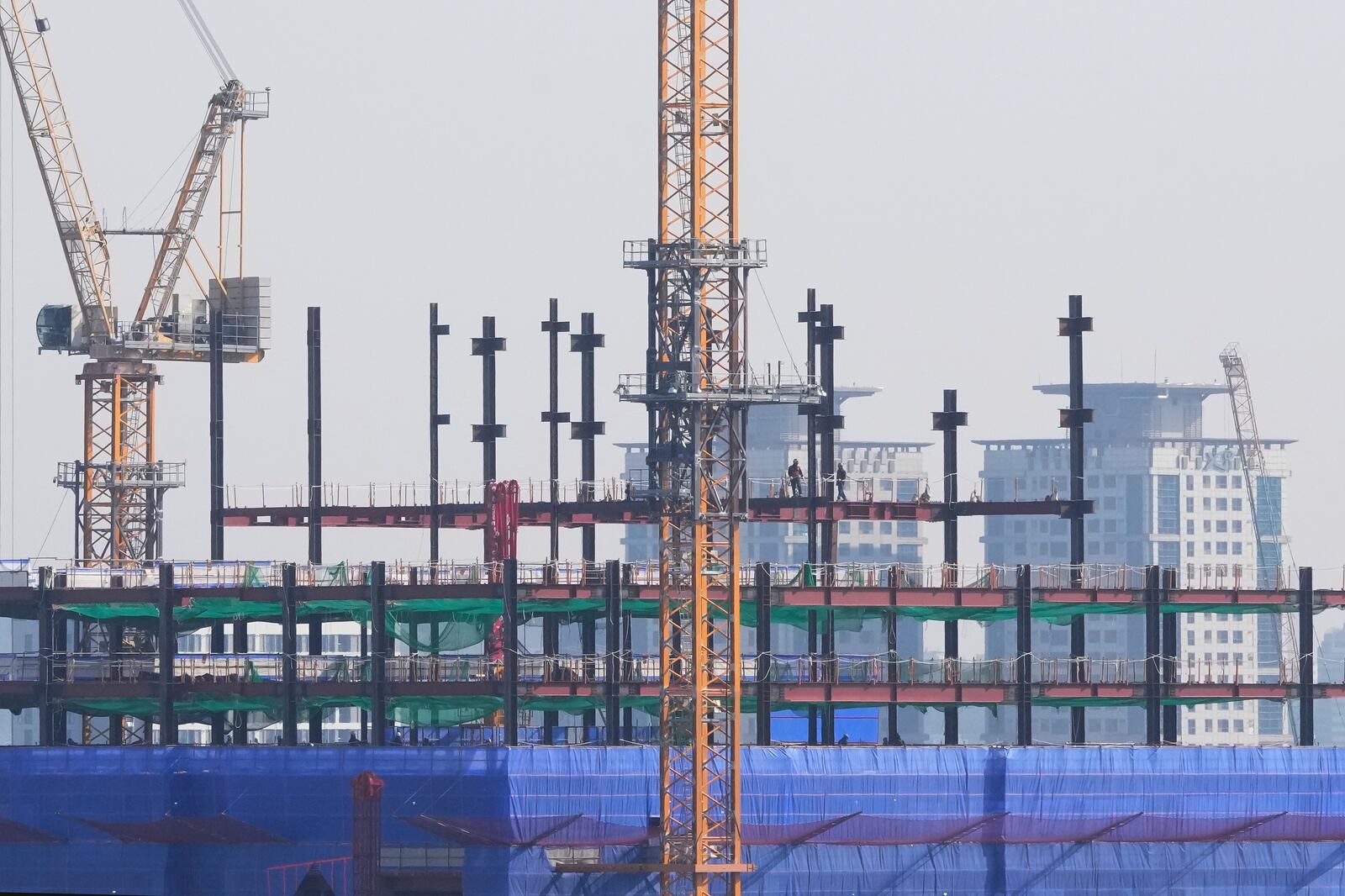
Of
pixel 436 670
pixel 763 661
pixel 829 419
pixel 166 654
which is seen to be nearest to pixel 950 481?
pixel 829 419

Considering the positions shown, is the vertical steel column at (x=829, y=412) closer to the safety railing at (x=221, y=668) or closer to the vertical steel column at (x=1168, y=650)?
the vertical steel column at (x=1168, y=650)

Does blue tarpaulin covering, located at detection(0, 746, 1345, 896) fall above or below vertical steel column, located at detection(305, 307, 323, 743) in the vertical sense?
Result: below

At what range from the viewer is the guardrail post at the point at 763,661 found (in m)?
98.9

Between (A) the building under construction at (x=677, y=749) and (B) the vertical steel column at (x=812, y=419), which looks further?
(B) the vertical steel column at (x=812, y=419)

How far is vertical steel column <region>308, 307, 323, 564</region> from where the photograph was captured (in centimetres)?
11788

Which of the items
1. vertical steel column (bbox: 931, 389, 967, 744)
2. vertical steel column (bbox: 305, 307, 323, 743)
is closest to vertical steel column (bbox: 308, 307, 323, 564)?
vertical steel column (bbox: 305, 307, 323, 743)

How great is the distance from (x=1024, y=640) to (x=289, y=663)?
26926 mm

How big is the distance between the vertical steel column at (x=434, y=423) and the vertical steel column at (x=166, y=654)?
26778 mm

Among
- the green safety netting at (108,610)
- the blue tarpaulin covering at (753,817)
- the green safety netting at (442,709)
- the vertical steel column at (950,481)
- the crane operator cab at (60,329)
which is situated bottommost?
the blue tarpaulin covering at (753,817)

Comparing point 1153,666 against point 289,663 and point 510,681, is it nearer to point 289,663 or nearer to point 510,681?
point 510,681

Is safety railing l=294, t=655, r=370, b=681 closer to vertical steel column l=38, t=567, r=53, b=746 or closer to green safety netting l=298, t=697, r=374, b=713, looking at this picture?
green safety netting l=298, t=697, r=374, b=713

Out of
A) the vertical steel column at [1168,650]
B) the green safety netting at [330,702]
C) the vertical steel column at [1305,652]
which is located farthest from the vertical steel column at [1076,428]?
the green safety netting at [330,702]

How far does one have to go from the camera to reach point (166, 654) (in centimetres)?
9925

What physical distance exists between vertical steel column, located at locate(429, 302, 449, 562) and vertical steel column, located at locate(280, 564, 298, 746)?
84.4ft
